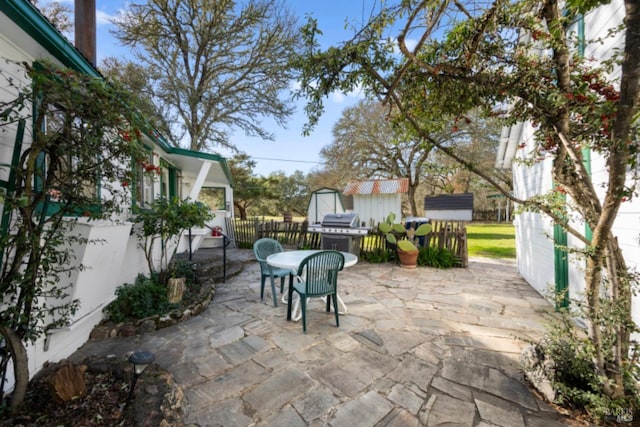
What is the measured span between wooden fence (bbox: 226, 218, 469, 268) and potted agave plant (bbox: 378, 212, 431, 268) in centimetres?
37

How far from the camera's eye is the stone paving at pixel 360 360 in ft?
6.26

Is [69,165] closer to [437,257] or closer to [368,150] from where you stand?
[437,257]

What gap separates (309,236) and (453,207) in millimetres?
9903

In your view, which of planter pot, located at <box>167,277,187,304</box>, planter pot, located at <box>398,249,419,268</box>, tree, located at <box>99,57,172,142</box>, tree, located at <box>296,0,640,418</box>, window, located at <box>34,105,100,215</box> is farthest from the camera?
tree, located at <box>99,57,172,142</box>

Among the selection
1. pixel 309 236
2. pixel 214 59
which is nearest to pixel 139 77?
pixel 214 59

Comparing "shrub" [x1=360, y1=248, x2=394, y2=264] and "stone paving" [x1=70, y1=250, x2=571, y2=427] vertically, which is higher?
"shrub" [x1=360, y1=248, x2=394, y2=264]

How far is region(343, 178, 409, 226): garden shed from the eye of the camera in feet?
38.2

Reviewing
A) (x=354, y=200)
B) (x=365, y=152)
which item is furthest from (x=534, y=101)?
(x=365, y=152)

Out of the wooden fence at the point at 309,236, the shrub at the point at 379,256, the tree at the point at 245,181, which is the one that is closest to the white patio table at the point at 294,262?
the shrub at the point at 379,256

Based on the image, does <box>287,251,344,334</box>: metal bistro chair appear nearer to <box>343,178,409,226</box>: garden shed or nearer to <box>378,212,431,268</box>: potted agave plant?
<box>378,212,431,268</box>: potted agave plant

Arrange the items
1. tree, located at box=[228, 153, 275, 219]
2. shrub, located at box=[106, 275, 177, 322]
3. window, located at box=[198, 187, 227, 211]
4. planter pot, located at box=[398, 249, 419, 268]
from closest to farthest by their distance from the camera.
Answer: shrub, located at box=[106, 275, 177, 322], planter pot, located at box=[398, 249, 419, 268], window, located at box=[198, 187, 227, 211], tree, located at box=[228, 153, 275, 219]

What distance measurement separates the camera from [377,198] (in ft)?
39.6

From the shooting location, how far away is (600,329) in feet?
6.31

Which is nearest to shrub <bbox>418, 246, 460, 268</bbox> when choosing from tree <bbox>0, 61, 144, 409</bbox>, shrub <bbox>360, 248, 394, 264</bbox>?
shrub <bbox>360, 248, 394, 264</bbox>
